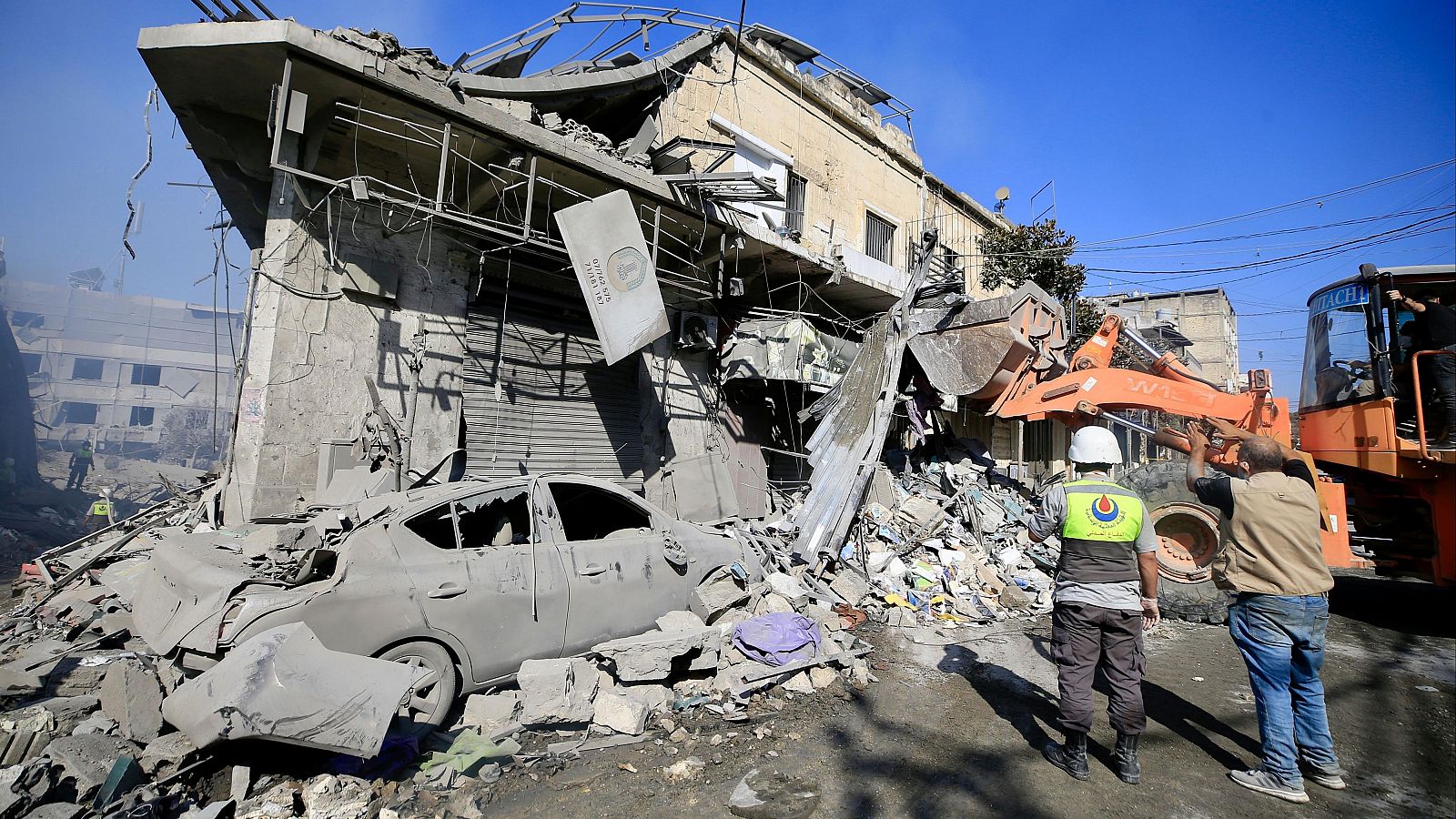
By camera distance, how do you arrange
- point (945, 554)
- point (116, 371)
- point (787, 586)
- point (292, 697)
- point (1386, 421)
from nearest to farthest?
1. point (292, 697)
2. point (1386, 421)
3. point (787, 586)
4. point (945, 554)
5. point (116, 371)

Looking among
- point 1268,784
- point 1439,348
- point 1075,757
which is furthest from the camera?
point 1439,348

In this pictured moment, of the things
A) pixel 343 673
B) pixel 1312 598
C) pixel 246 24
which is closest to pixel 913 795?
pixel 1312 598

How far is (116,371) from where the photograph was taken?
2841cm

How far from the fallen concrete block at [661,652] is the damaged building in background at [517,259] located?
217cm

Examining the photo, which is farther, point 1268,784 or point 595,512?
point 595,512

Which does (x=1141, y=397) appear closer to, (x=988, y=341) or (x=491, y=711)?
(x=988, y=341)

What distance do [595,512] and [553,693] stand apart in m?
1.81

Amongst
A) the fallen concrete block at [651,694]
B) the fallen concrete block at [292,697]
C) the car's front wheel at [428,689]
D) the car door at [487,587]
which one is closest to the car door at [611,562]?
the car door at [487,587]

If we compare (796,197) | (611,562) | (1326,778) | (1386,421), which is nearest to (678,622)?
(611,562)

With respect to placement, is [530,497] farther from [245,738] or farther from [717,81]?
[717,81]

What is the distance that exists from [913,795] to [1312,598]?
2.47m

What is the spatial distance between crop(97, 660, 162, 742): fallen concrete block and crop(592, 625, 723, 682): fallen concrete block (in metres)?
2.38

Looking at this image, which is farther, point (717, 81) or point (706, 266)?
point (717, 81)

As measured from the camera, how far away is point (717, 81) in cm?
1090
